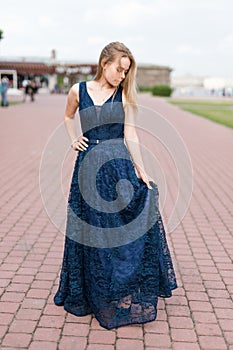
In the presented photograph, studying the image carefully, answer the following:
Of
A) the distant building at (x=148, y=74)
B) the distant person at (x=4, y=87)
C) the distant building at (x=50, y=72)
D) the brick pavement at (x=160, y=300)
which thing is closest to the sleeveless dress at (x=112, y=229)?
the brick pavement at (x=160, y=300)

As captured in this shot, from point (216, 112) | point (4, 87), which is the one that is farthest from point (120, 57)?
point (216, 112)

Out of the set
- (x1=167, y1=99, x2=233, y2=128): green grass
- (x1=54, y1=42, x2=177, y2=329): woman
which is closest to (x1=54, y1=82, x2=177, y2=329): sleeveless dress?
(x1=54, y1=42, x2=177, y2=329): woman

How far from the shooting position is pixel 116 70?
2822mm

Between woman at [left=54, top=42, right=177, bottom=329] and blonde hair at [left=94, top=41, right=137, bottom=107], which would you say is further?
woman at [left=54, top=42, right=177, bottom=329]

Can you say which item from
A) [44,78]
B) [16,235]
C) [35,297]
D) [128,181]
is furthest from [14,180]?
[44,78]

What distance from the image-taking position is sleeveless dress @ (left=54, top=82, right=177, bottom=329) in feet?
9.49

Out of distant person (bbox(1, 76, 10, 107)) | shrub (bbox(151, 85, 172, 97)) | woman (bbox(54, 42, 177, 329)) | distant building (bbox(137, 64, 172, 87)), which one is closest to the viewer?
woman (bbox(54, 42, 177, 329))

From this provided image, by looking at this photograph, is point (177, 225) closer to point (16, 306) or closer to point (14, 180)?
point (16, 306)

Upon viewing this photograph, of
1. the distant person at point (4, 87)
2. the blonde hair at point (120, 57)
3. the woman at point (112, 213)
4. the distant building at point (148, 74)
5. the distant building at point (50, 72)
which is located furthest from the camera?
the distant building at point (148, 74)

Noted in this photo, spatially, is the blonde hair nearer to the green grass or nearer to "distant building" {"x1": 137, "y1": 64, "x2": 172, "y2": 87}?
the green grass

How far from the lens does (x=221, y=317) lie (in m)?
3.16

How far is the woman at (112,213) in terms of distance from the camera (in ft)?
9.48

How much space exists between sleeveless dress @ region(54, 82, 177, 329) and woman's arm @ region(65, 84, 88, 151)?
40 mm

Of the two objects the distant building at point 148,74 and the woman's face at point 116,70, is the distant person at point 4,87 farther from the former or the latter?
the distant building at point 148,74
